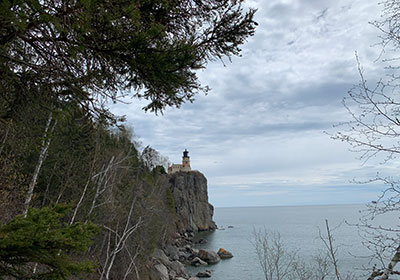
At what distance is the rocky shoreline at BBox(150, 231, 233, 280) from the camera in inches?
755

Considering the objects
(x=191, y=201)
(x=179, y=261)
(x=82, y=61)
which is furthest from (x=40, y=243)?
(x=191, y=201)

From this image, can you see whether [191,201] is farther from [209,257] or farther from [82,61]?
[82,61]

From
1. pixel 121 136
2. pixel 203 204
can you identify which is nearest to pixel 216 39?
pixel 121 136

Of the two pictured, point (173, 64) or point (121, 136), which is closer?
point (173, 64)

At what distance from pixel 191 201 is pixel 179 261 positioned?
27443 mm

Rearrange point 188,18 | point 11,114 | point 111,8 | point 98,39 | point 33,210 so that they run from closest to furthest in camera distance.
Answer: point 33,210
point 111,8
point 98,39
point 11,114
point 188,18

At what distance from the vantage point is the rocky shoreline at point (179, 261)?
62.9ft

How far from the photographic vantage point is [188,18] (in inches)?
170

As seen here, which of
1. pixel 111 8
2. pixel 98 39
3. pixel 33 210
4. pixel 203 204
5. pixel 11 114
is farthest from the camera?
pixel 203 204

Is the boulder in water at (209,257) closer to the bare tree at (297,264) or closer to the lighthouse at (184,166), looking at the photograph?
the bare tree at (297,264)

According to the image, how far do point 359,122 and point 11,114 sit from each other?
4.37 m

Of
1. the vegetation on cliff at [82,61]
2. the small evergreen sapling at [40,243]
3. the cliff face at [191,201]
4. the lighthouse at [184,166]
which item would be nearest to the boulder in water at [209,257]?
the cliff face at [191,201]

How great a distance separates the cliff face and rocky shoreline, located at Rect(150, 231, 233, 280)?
48.3ft

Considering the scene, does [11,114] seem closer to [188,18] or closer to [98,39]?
[98,39]
